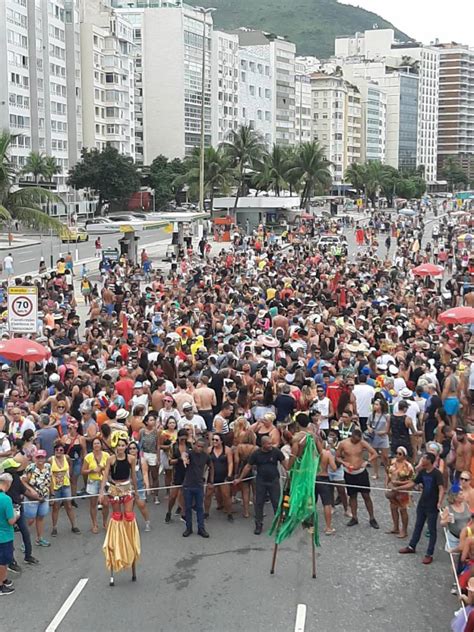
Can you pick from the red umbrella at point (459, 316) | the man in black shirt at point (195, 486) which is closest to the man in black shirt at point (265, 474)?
the man in black shirt at point (195, 486)

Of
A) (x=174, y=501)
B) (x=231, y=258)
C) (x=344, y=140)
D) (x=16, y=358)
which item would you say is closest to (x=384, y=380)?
(x=174, y=501)

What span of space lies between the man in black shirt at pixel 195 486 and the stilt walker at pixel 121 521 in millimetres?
920

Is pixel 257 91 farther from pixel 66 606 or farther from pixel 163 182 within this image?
pixel 66 606

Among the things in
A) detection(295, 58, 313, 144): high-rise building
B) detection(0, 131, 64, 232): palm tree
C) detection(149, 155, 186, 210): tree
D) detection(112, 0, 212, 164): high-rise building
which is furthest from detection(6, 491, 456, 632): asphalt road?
detection(295, 58, 313, 144): high-rise building

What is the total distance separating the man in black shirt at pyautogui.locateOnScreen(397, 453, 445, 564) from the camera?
9.53 m

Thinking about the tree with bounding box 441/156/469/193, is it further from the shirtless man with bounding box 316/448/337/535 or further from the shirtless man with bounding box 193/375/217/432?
the shirtless man with bounding box 316/448/337/535

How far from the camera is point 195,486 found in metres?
10.3

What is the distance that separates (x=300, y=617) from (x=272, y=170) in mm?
65561

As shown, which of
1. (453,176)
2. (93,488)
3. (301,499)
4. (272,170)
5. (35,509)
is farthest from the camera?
(453,176)

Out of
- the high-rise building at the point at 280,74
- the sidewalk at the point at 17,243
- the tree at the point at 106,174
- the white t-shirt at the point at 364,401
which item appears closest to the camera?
the white t-shirt at the point at 364,401

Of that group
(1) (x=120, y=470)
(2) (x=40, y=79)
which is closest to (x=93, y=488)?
(1) (x=120, y=470)

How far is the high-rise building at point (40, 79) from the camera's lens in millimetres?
78438

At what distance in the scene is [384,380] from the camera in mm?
13500

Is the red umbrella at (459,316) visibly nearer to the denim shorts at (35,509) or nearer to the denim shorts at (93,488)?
the denim shorts at (93,488)
